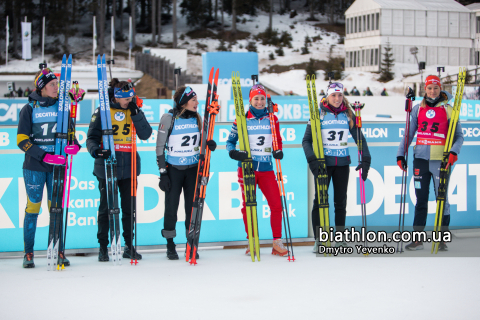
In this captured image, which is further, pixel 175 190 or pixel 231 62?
pixel 231 62

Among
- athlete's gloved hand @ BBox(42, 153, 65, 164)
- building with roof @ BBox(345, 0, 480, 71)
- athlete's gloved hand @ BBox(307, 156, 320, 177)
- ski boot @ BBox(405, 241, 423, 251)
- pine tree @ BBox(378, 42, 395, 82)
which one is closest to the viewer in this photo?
athlete's gloved hand @ BBox(42, 153, 65, 164)

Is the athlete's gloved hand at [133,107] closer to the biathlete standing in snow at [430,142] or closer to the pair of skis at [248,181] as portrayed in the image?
the pair of skis at [248,181]

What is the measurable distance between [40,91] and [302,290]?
8.93 ft

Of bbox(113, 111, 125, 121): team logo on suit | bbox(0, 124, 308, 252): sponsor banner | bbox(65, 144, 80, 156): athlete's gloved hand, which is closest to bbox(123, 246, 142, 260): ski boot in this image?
bbox(0, 124, 308, 252): sponsor banner

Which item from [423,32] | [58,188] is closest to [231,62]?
[58,188]

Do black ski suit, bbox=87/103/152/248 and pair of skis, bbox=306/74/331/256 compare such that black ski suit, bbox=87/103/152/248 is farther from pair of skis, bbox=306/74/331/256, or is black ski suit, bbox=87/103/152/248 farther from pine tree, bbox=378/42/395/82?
pine tree, bbox=378/42/395/82

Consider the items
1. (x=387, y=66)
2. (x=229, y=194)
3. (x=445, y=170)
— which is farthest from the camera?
(x=387, y=66)

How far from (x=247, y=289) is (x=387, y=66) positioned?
40493 mm

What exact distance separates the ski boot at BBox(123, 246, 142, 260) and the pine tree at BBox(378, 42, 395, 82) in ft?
126

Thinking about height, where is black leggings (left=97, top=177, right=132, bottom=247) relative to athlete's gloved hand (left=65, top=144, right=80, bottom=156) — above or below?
below

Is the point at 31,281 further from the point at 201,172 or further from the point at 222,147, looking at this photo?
the point at 222,147

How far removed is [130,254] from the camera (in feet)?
15.4

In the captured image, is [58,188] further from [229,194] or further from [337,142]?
[337,142]

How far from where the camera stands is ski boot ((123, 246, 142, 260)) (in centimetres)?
461
